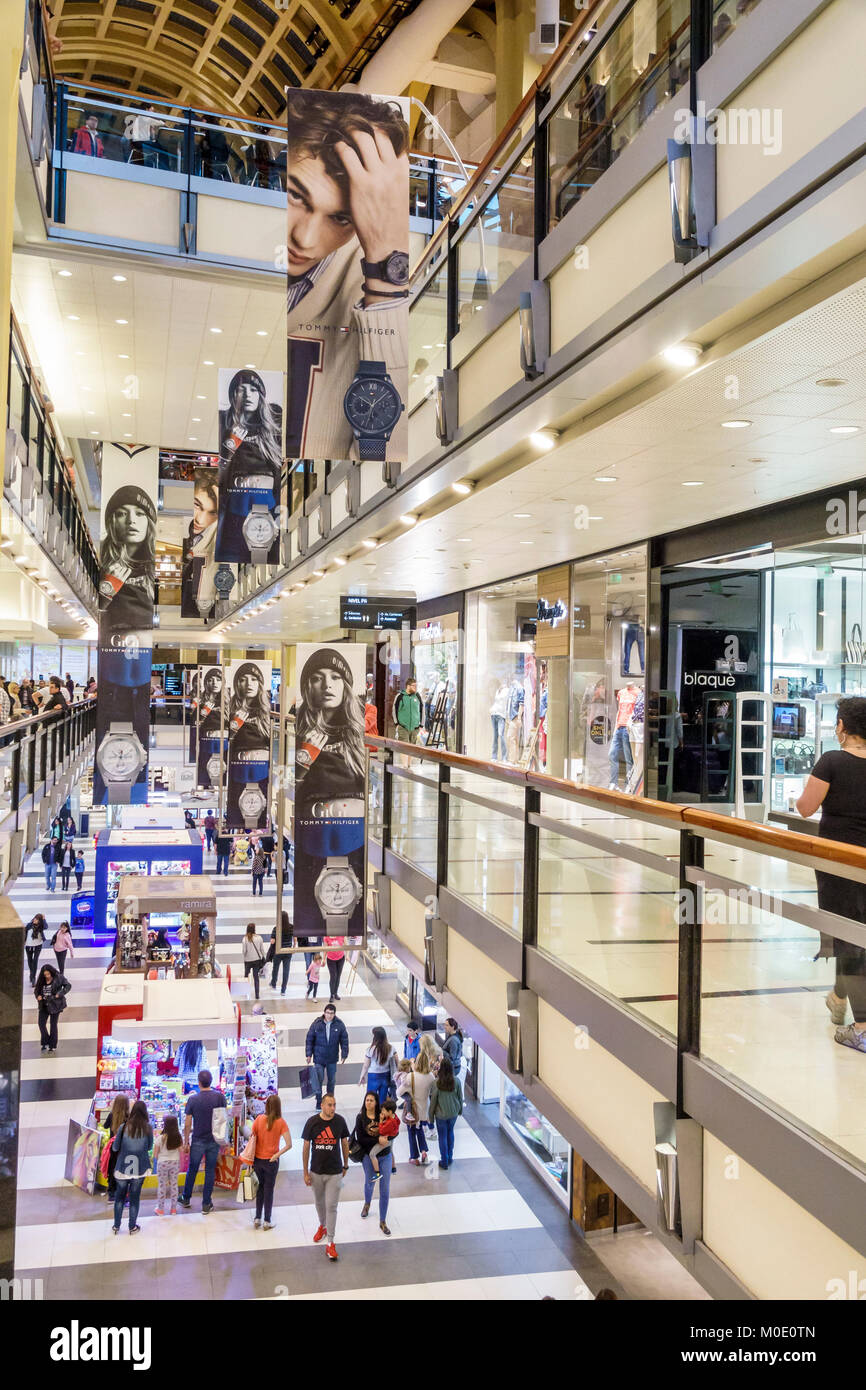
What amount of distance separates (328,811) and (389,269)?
4.46m

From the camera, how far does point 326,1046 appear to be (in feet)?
37.3

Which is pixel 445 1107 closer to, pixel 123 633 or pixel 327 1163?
pixel 327 1163

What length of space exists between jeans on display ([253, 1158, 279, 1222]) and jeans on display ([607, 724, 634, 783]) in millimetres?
5728

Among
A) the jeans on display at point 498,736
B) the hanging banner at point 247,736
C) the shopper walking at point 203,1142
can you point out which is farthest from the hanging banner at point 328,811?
the hanging banner at point 247,736

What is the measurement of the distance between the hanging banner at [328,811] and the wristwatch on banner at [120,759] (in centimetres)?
855

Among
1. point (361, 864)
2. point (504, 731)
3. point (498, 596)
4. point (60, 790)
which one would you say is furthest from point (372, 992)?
point (361, 864)

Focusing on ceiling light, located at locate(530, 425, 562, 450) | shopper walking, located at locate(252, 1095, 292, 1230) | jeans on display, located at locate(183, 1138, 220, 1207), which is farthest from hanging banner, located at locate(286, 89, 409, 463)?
jeans on display, located at locate(183, 1138, 220, 1207)

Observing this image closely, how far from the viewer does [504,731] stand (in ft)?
56.1

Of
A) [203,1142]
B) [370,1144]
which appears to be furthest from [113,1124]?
[370,1144]

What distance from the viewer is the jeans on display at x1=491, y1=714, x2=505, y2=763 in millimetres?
17125

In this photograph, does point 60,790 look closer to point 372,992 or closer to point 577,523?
point 372,992

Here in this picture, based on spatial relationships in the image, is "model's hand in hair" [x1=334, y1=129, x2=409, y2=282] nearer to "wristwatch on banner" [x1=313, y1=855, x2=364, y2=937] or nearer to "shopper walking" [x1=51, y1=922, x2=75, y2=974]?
"wristwatch on banner" [x1=313, y1=855, x2=364, y2=937]

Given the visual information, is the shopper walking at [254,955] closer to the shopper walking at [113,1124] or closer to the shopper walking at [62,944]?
the shopper walking at [62,944]

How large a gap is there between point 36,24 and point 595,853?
9.15 metres
